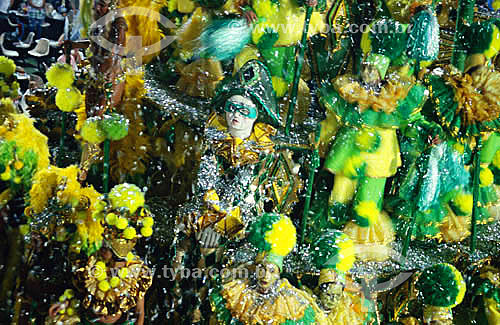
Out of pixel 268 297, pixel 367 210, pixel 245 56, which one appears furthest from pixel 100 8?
pixel 367 210

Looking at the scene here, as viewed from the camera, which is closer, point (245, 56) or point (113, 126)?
point (113, 126)

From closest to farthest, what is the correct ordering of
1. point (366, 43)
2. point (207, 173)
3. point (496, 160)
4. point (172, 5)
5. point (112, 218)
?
point (112, 218)
point (207, 173)
point (366, 43)
point (172, 5)
point (496, 160)

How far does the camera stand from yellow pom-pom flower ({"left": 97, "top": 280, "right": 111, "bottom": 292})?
3.59 ft

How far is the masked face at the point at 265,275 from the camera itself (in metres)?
1.08

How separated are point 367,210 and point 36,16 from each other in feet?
3.44

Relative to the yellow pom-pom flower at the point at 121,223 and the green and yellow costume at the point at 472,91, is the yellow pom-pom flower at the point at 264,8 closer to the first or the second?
the green and yellow costume at the point at 472,91

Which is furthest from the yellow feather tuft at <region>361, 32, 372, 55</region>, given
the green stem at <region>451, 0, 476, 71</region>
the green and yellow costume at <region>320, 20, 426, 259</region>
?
the green stem at <region>451, 0, 476, 71</region>

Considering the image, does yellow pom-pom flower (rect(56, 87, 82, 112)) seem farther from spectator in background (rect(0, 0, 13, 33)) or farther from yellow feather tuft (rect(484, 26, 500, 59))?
yellow feather tuft (rect(484, 26, 500, 59))

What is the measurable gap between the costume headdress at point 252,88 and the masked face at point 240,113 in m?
0.02

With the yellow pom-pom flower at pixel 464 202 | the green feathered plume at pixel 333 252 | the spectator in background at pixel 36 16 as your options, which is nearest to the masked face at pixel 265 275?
the green feathered plume at pixel 333 252

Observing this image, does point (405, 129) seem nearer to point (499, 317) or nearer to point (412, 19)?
point (412, 19)

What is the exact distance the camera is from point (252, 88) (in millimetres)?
1241

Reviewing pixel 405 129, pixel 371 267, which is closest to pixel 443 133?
pixel 405 129

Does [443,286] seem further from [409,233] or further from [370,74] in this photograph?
[370,74]
